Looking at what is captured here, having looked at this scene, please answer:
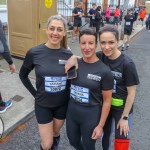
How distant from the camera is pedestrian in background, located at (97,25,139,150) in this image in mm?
2285

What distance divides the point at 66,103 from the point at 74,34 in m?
10.00

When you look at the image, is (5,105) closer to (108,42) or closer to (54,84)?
(54,84)

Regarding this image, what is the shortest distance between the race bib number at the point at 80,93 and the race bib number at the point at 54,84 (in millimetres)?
127

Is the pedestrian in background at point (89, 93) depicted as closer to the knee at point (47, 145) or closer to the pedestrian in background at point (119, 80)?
the pedestrian in background at point (119, 80)

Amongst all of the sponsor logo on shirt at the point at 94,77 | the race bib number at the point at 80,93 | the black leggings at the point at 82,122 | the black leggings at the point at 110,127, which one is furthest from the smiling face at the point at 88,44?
the black leggings at the point at 110,127

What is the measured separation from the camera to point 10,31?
24.2ft

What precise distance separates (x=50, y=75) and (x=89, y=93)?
0.45m

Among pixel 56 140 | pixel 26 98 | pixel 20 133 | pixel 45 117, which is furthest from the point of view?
pixel 26 98

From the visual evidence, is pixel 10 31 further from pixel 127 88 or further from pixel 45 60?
pixel 127 88

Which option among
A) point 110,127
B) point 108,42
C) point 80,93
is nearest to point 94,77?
point 80,93

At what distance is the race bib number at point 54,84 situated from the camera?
7.93ft

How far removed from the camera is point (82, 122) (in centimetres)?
241

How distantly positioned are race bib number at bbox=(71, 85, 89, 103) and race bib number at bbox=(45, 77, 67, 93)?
127 millimetres

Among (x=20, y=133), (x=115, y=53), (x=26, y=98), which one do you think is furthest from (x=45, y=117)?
(x=26, y=98)
